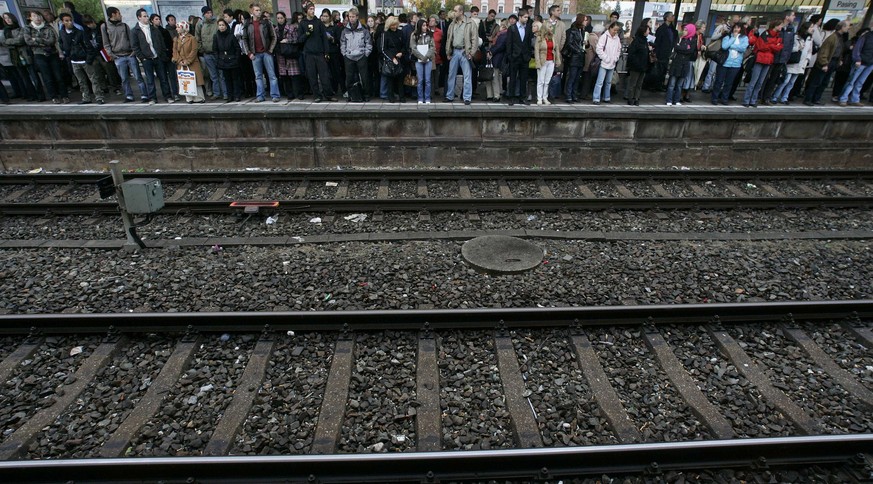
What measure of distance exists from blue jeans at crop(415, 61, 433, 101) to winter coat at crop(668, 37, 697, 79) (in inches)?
235

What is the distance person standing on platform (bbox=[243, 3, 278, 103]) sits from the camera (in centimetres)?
1161

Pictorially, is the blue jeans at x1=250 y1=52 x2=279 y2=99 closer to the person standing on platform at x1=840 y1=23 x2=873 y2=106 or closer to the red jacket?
the red jacket

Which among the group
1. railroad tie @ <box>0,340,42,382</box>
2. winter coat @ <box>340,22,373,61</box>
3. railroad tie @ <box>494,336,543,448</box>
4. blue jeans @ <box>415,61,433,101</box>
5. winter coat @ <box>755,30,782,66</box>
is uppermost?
winter coat @ <box>340,22,373,61</box>

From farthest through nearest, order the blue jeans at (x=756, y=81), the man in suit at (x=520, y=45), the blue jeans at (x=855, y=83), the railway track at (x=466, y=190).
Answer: the blue jeans at (x=855, y=83)
the blue jeans at (x=756, y=81)
the man in suit at (x=520, y=45)
the railway track at (x=466, y=190)

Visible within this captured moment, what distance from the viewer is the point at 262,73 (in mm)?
12164

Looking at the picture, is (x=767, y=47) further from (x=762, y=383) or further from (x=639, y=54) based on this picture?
(x=762, y=383)

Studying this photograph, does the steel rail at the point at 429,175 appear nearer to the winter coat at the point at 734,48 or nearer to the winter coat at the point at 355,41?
the winter coat at the point at 355,41

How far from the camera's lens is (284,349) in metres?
4.63

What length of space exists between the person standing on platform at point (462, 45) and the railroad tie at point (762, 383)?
8628 mm

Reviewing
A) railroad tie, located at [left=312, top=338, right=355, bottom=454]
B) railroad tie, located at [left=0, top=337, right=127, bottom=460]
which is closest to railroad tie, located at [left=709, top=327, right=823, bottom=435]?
railroad tie, located at [left=312, top=338, right=355, bottom=454]

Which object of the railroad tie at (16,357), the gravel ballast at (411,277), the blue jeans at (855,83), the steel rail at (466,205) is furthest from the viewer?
the blue jeans at (855,83)

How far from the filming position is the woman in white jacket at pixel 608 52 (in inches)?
464

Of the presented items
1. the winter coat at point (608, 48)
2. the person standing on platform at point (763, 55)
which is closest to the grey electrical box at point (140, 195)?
the winter coat at point (608, 48)

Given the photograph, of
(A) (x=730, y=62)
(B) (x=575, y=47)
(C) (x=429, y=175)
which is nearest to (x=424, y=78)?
(B) (x=575, y=47)
